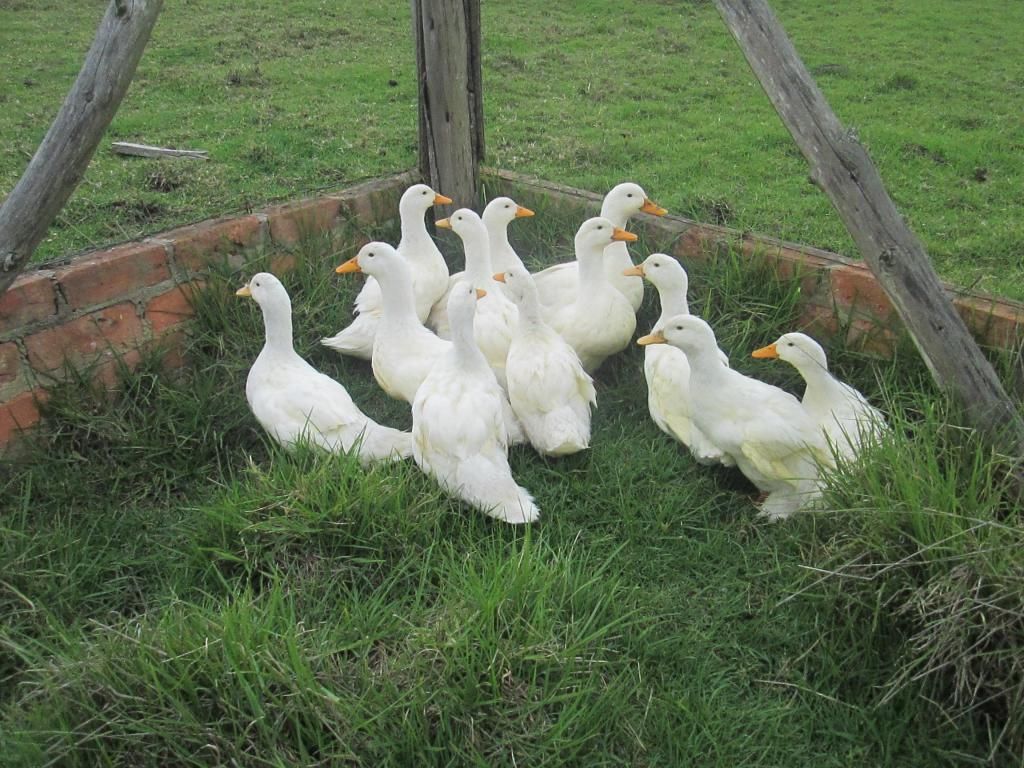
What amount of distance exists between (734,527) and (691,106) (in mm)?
4761

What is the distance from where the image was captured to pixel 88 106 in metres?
2.87

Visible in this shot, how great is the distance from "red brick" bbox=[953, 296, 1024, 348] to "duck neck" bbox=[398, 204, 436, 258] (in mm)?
2311

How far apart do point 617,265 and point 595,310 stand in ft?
1.19

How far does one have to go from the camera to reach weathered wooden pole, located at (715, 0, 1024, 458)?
2768mm

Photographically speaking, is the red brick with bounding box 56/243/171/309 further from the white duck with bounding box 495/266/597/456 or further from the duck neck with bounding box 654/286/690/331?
the duck neck with bounding box 654/286/690/331

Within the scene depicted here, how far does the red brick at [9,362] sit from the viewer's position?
327 cm

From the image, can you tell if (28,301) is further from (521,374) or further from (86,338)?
(521,374)

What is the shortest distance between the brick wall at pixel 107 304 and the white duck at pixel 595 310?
55.1 inches

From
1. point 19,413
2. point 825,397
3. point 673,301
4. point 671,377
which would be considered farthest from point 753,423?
point 19,413

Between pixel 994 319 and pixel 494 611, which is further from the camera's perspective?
pixel 994 319

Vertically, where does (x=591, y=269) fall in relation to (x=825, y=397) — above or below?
above

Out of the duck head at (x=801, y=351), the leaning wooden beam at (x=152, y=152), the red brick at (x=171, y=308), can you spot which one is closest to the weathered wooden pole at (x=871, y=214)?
the duck head at (x=801, y=351)

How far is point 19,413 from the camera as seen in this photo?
3.31 meters

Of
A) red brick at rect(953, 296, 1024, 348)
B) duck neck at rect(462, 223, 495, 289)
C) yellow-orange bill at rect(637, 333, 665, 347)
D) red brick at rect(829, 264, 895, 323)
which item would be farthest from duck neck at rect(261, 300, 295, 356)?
red brick at rect(953, 296, 1024, 348)
